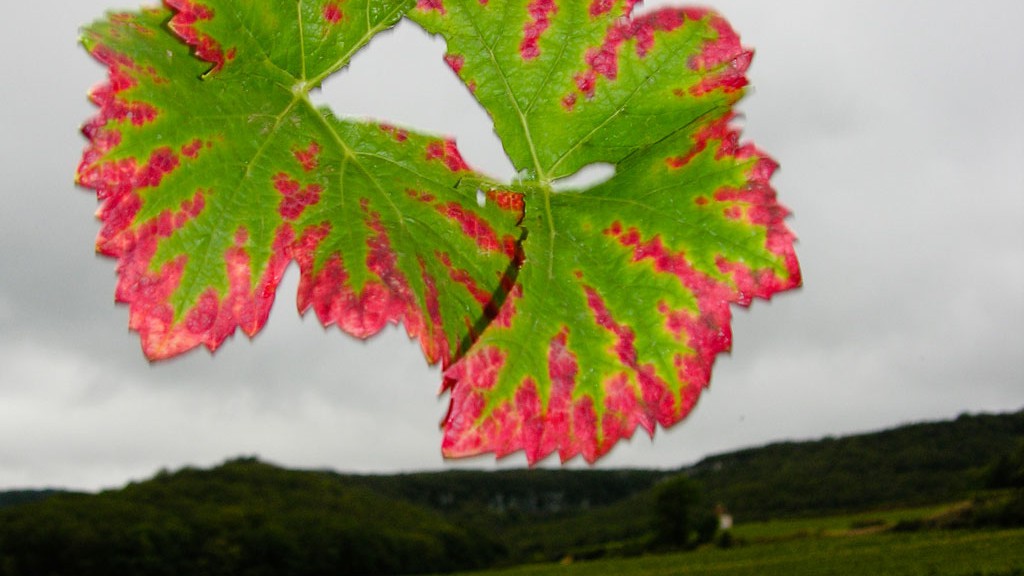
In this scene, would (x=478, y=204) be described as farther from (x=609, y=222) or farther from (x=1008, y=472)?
(x=1008, y=472)

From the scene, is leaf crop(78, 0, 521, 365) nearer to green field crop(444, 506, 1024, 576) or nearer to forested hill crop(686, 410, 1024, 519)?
green field crop(444, 506, 1024, 576)

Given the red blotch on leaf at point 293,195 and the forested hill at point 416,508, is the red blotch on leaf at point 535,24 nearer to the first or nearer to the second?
the red blotch on leaf at point 293,195

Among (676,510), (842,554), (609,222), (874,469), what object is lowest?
(842,554)

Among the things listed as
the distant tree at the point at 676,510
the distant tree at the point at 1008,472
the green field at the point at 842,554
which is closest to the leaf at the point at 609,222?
the green field at the point at 842,554

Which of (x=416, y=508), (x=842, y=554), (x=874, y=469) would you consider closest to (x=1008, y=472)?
(x=842, y=554)

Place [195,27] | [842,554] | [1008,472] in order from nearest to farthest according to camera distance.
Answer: [195,27] → [842,554] → [1008,472]

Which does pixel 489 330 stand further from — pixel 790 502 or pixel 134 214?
pixel 790 502
